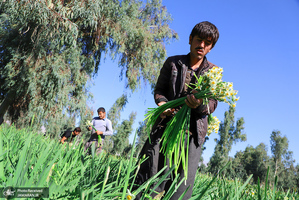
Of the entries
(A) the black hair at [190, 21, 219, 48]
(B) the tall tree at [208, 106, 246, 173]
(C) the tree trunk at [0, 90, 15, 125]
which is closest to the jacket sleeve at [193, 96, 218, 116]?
(A) the black hair at [190, 21, 219, 48]

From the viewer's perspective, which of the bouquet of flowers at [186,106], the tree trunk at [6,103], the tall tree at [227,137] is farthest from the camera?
the tall tree at [227,137]

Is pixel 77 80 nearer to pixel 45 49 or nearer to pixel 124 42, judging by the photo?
pixel 45 49

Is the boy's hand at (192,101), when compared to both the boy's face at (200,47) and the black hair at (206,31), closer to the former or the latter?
the boy's face at (200,47)

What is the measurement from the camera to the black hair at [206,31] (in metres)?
1.94

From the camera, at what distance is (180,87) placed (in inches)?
80.8

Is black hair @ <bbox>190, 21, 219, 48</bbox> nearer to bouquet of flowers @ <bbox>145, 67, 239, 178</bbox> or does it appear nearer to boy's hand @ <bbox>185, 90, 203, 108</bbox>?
bouquet of flowers @ <bbox>145, 67, 239, 178</bbox>

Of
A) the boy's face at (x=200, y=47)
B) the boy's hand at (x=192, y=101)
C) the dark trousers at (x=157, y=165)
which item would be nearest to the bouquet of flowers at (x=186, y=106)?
the boy's hand at (x=192, y=101)

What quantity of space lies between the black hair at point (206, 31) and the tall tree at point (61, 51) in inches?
322

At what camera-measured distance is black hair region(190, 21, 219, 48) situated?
194 cm

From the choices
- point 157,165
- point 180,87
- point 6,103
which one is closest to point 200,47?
point 180,87

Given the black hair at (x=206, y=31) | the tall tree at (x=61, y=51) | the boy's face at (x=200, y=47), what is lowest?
the boy's face at (x=200, y=47)

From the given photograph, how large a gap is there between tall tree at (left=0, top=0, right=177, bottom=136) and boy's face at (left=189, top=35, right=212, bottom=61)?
8.19m

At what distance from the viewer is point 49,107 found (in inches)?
418

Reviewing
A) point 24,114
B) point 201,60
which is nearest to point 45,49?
point 24,114
